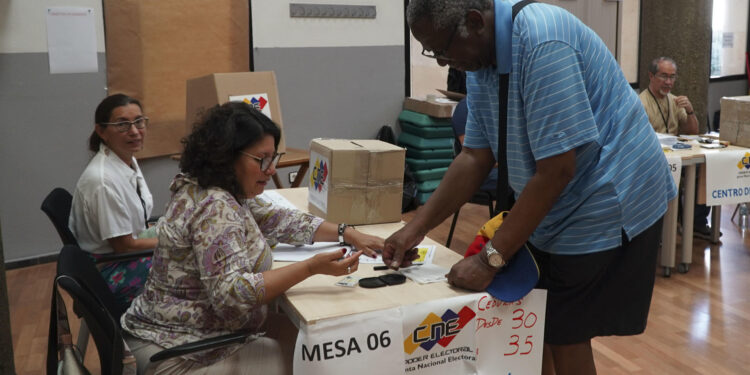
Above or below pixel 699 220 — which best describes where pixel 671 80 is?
above

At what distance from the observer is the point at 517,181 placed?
1.73m

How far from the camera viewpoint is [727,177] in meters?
4.27

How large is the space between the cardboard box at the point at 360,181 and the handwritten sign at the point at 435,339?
791 mm

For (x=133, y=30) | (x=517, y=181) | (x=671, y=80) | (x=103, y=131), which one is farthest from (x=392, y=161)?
(x=671, y=80)

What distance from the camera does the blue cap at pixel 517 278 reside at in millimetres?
1717

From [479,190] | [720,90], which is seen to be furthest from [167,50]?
[720,90]

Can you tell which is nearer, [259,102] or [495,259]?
[495,259]

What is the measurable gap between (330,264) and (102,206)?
118 centimetres

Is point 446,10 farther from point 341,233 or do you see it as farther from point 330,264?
point 341,233

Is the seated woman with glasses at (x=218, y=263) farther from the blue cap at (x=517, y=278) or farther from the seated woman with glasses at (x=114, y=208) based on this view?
the seated woman with glasses at (x=114, y=208)

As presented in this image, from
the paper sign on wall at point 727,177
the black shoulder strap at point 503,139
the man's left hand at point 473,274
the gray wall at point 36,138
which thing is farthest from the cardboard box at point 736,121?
the gray wall at point 36,138

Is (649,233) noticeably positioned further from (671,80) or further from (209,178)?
(671,80)

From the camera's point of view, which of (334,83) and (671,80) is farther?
(334,83)

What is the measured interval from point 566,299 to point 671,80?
3752 mm
